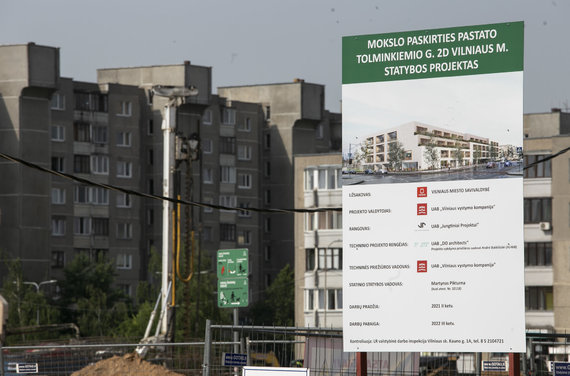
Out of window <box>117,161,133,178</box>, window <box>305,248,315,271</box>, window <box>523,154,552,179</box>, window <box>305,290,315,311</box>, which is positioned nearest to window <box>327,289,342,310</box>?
window <box>305,290,315,311</box>

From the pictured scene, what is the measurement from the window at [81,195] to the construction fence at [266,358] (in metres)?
80.0

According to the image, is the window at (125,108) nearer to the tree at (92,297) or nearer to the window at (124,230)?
the window at (124,230)

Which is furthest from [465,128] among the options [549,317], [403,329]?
[549,317]

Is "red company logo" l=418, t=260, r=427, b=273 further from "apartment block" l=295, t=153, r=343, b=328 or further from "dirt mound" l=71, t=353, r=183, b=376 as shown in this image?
"apartment block" l=295, t=153, r=343, b=328

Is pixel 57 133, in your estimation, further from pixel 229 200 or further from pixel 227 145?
pixel 229 200

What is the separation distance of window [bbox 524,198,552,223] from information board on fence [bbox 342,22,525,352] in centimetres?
6690

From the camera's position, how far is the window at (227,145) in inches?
4499

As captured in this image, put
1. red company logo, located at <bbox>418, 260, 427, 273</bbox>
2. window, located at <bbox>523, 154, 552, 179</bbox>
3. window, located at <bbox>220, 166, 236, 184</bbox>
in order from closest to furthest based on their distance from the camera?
1. red company logo, located at <bbox>418, 260, 427, 273</bbox>
2. window, located at <bbox>523, 154, 552, 179</bbox>
3. window, located at <bbox>220, 166, 236, 184</bbox>

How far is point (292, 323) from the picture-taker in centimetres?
10631

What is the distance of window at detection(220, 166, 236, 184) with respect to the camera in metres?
114

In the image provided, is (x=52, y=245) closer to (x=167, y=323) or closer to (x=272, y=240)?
(x=272, y=240)

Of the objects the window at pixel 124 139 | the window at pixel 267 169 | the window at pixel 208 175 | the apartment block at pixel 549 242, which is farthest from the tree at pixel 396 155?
the window at pixel 267 169

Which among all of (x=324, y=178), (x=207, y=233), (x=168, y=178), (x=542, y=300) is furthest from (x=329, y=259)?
(x=168, y=178)

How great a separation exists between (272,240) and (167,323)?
86.6m
